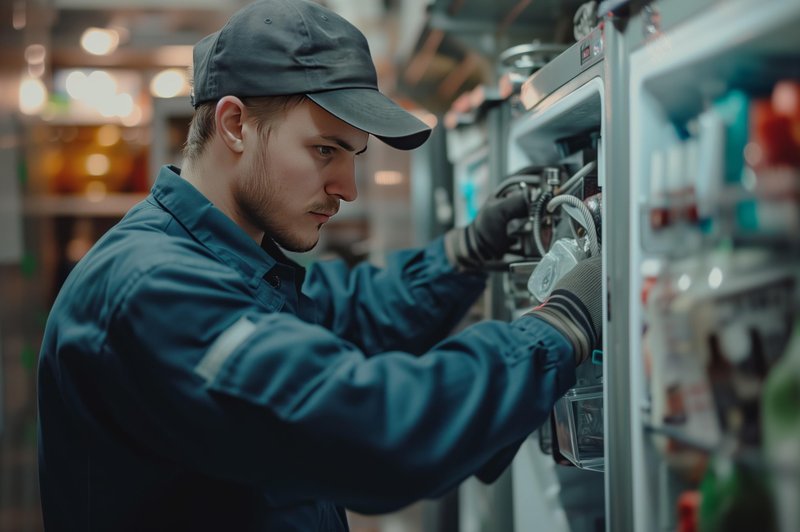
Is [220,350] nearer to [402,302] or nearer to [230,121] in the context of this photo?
A: [230,121]

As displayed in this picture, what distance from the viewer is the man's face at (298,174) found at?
1.31m

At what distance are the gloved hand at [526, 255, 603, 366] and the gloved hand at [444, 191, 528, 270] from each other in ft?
1.31

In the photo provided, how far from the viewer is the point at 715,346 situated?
3.25ft

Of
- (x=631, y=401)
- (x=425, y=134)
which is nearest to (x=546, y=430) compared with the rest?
(x=631, y=401)

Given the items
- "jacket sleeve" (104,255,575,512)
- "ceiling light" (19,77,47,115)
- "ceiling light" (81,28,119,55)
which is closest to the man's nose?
"jacket sleeve" (104,255,575,512)

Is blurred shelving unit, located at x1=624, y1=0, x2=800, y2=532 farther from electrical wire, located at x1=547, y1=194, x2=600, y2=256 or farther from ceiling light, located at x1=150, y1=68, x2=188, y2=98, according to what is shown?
ceiling light, located at x1=150, y1=68, x2=188, y2=98

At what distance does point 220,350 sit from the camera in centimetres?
103

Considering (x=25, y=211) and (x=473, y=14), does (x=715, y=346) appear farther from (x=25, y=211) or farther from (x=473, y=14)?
(x=25, y=211)

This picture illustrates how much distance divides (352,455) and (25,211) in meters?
2.99

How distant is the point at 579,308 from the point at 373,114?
0.48 metres

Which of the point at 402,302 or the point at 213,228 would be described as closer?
the point at 213,228

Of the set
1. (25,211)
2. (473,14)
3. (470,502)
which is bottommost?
(470,502)

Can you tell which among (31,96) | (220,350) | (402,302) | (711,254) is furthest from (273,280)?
(31,96)

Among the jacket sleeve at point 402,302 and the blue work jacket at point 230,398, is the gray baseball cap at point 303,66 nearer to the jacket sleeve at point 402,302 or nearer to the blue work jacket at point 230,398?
the blue work jacket at point 230,398
